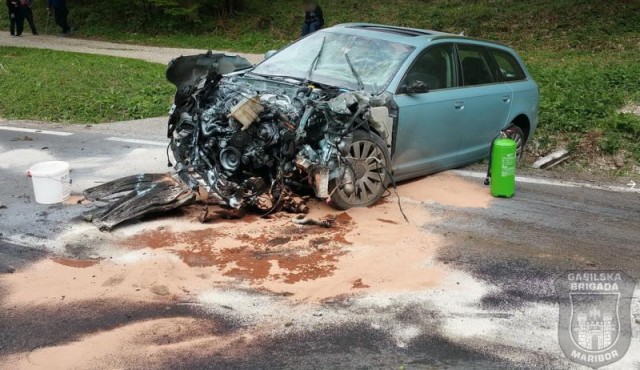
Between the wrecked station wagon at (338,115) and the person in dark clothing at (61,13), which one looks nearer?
the wrecked station wagon at (338,115)

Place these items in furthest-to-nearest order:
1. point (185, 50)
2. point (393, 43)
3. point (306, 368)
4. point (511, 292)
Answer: point (185, 50) → point (393, 43) → point (511, 292) → point (306, 368)

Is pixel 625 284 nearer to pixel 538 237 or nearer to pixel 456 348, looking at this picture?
pixel 538 237

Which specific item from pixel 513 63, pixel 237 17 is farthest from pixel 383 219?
pixel 237 17

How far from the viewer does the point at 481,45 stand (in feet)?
26.7

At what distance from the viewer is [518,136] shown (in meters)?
8.67

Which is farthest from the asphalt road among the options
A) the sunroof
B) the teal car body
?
the sunroof

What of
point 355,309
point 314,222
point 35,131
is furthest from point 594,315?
point 35,131

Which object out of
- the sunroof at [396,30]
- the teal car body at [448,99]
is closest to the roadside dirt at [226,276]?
the teal car body at [448,99]

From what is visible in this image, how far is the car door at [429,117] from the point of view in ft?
22.9

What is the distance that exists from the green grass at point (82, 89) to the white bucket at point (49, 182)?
4613 mm

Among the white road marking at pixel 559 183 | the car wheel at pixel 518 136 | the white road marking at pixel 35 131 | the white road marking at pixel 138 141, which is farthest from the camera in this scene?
the white road marking at pixel 35 131

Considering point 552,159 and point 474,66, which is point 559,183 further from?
point 474,66

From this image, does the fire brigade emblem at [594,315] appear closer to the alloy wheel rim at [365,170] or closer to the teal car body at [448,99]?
the alloy wheel rim at [365,170]

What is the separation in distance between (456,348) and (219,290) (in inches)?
67.3
